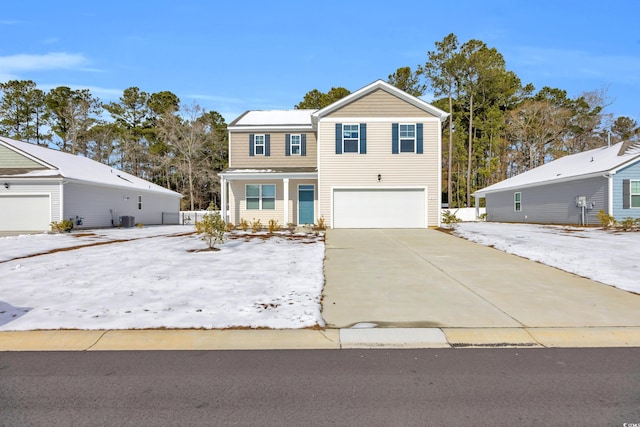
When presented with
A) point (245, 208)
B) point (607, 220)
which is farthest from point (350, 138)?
point (607, 220)

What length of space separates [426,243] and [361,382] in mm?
10629

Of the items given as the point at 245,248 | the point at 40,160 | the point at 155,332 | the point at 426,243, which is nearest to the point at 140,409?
the point at 155,332

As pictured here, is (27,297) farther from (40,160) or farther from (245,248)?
(40,160)

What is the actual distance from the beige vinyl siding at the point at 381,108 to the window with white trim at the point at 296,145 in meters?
3.35

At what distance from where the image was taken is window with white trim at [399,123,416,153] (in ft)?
66.5

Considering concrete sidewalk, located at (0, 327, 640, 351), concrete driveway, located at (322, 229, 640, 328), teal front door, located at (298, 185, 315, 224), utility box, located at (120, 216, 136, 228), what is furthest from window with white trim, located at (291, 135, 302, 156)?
concrete sidewalk, located at (0, 327, 640, 351)

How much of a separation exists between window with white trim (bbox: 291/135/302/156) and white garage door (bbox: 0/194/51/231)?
1337 centimetres

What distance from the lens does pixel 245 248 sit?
1223 cm

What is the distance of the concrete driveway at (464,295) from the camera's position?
17.5 feet

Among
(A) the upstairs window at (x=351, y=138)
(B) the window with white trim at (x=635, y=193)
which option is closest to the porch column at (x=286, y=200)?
(A) the upstairs window at (x=351, y=138)

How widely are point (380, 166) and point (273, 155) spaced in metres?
6.68

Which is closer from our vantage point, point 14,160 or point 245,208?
point 14,160

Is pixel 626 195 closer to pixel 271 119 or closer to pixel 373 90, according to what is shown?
pixel 373 90

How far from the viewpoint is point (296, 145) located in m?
23.1
